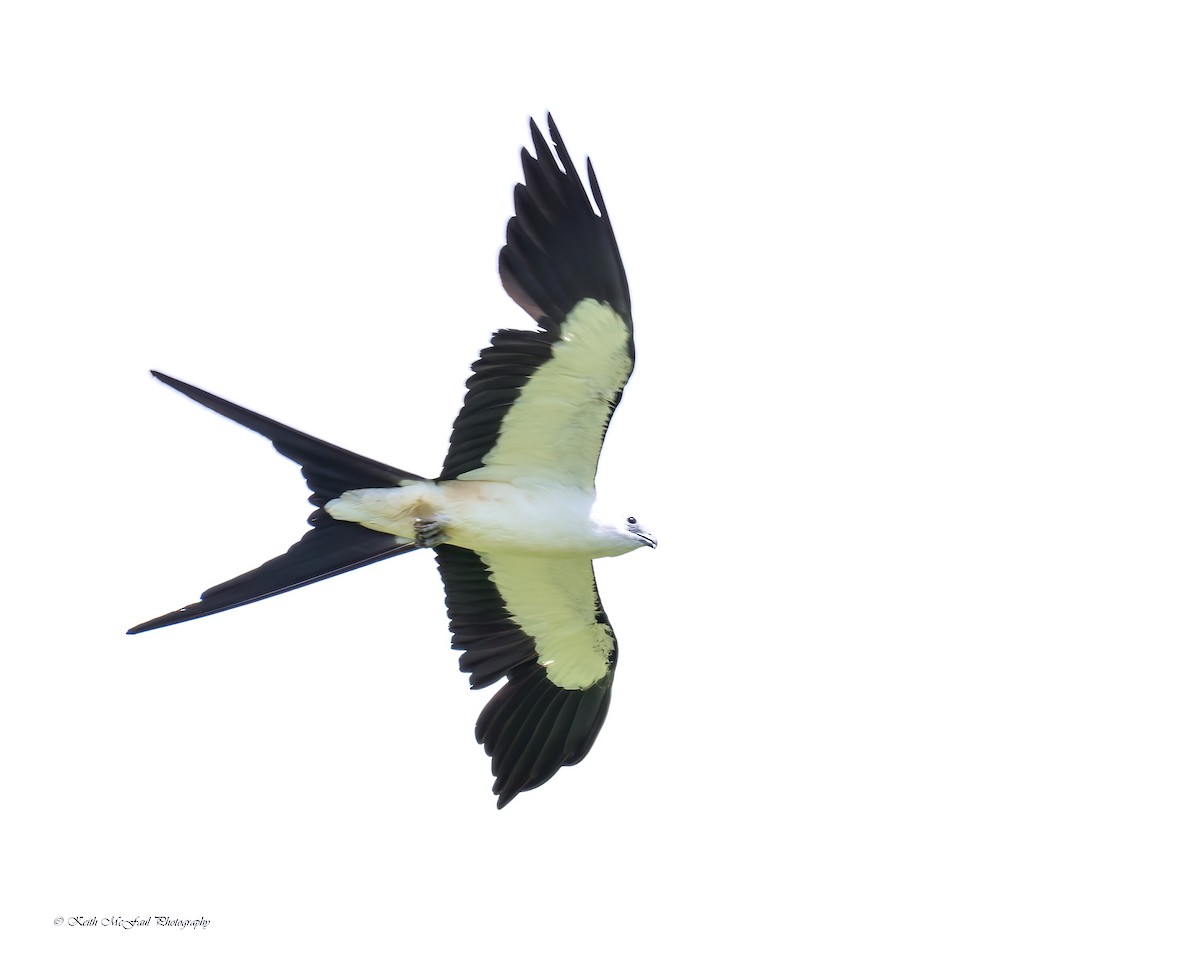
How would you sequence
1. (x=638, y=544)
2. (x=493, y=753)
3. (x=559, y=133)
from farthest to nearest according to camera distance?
(x=493, y=753) → (x=638, y=544) → (x=559, y=133)

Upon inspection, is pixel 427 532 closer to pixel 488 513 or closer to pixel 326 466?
pixel 488 513

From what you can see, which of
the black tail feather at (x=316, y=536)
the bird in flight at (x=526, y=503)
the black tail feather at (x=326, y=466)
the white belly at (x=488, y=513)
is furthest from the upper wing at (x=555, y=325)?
the black tail feather at (x=316, y=536)

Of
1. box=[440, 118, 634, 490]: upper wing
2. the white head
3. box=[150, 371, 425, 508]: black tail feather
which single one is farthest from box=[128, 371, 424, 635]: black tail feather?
the white head

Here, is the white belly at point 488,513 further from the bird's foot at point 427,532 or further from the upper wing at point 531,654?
the upper wing at point 531,654

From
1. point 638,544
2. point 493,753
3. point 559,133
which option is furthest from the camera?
point 493,753

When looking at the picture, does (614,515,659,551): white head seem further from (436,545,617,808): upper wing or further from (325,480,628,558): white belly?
(436,545,617,808): upper wing

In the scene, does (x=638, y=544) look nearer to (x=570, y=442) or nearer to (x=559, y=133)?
(x=570, y=442)

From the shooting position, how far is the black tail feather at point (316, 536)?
8531 millimetres

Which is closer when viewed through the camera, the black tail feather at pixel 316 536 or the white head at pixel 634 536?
the black tail feather at pixel 316 536

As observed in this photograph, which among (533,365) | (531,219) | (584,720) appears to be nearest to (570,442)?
(533,365)

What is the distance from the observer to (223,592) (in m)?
8.53

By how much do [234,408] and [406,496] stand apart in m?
1.01

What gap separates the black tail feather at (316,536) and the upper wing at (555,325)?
615mm

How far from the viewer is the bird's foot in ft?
29.5
